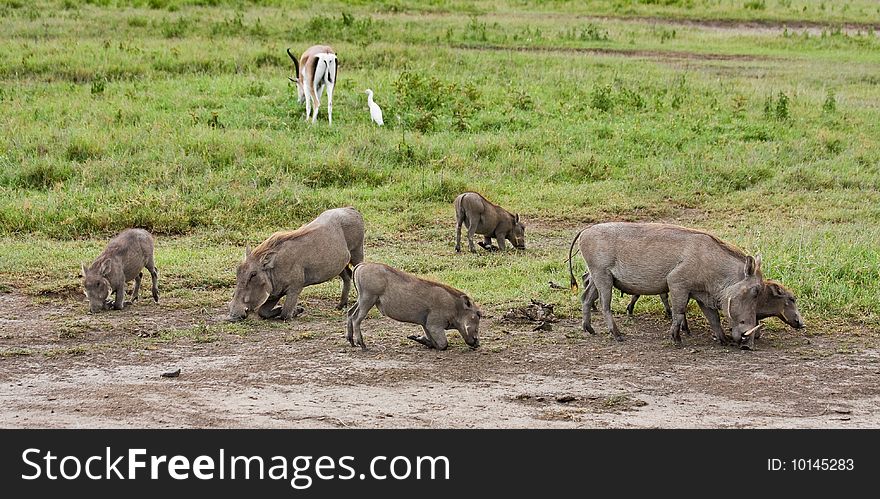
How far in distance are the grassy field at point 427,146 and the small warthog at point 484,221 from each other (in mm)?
282

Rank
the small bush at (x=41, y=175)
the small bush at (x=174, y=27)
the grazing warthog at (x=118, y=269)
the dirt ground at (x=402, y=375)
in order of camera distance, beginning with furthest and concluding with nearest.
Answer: the small bush at (x=174, y=27), the small bush at (x=41, y=175), the grazing warthog at (x=118, y=269), the dirt ground at (x=402, y=375)

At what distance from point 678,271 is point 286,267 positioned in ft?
9.13

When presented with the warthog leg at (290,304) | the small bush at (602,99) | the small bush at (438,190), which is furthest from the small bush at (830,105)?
the warthog leg at (290,304)

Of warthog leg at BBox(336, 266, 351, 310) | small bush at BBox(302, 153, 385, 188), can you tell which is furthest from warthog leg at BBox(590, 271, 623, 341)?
small bush at BBox(302, 153, 385, 188)

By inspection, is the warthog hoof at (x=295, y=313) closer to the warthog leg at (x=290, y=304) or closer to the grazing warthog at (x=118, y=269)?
the warthog leg at (x=290, y=304)

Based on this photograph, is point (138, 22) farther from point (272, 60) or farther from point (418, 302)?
point (418, 302)

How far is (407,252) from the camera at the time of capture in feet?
38.0

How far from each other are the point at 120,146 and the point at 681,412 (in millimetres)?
9325

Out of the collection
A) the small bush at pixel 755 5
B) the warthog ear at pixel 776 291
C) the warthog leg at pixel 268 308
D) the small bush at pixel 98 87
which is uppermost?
the small bush at pixel 755 5

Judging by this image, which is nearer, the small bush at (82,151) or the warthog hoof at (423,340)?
the warthog hoof at (423,340)

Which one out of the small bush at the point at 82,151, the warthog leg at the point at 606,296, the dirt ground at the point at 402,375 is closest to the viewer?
the dirt ground at the point at 402,375

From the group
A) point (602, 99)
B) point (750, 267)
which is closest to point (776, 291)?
point (750, 267)

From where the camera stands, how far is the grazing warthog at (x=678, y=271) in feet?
27.2

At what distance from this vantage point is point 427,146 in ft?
49.8
